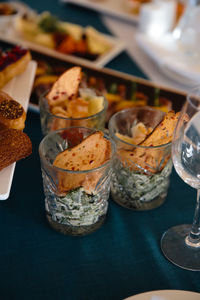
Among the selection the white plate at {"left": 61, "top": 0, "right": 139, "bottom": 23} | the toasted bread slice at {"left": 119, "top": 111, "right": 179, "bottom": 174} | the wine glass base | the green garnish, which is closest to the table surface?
the wine glass base

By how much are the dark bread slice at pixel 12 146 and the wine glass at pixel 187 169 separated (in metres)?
0.32

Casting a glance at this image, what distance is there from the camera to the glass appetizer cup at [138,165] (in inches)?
35.3

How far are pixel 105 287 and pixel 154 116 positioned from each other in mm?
435

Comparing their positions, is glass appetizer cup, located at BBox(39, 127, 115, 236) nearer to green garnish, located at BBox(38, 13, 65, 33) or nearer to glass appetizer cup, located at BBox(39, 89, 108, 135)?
glass appetizer cup, located at BBox(39, 89, 108, 135)

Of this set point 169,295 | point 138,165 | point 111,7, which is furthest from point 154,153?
point 111,7

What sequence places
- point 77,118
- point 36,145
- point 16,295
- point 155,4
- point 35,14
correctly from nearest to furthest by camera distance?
point 16,295
point 77,118
point 36,145
point 155,4
point 35,14

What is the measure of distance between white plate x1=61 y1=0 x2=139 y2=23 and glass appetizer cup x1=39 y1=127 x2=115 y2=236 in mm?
1333

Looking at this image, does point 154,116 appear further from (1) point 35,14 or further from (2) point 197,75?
(1) point 35,14

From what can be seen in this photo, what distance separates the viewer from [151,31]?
1.84 meters

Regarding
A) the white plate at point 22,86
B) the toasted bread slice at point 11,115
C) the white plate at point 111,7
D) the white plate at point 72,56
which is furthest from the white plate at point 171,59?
the toasted bread slice at point 11,115

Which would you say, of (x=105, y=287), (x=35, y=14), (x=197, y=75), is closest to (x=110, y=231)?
(x=105, y=287)

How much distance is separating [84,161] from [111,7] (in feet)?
5.01

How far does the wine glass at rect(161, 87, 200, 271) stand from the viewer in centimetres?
72

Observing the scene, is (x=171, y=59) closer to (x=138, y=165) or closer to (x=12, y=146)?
(x=138, y=165)
